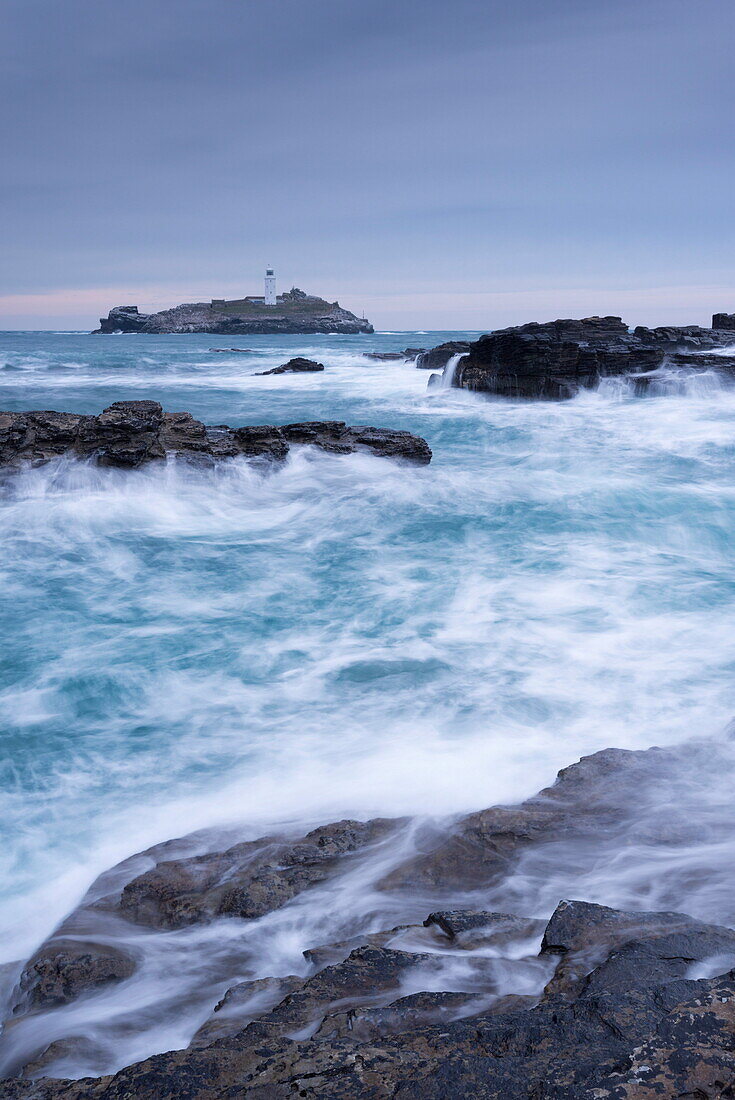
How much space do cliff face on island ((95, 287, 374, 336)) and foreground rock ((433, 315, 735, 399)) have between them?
4288 inches

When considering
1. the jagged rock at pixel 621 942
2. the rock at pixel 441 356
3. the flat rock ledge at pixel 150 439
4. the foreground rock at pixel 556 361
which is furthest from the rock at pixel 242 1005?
the rock at pixel 441 356

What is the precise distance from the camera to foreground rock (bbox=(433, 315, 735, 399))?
80.4ft

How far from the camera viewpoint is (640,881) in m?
3.61

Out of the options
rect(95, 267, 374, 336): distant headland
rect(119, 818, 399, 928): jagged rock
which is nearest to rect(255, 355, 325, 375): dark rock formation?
rect(119, 818, 399, 928): jagged rock

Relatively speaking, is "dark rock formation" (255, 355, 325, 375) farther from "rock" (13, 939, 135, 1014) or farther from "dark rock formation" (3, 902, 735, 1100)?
"dark rock formation" (3, 902, 735, 1100)

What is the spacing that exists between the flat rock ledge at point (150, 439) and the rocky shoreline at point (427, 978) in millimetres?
9241

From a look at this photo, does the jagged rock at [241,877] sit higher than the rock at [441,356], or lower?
lower

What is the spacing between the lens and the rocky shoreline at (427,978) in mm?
1844

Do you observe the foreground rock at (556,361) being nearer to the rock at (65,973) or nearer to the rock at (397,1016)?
the rock at (65,973)

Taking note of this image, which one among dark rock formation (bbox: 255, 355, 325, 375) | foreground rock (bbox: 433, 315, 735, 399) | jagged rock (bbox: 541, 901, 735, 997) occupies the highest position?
dark rock formation (bbox: 255, 355, 325, 375)

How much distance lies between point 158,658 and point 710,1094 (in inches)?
250

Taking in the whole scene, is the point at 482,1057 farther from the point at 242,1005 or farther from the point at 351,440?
the point at 351,440

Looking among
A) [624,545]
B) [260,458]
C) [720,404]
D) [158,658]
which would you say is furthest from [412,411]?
[158,658]

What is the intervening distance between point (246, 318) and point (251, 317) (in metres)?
1.26
